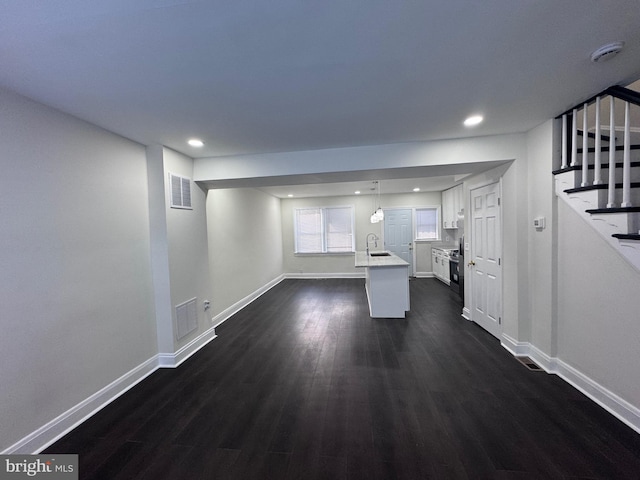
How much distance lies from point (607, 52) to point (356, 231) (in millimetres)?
6105

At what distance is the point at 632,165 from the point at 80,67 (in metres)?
4.03

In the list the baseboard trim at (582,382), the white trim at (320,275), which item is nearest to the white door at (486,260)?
the baseboard trim at (582,382)

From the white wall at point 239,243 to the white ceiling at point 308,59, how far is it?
2.07 meters

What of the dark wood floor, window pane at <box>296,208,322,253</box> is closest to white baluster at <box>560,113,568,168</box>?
the dark wood floor

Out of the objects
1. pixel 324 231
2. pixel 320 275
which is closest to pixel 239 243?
pixel 324 231

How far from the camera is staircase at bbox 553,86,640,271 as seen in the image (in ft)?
5.90

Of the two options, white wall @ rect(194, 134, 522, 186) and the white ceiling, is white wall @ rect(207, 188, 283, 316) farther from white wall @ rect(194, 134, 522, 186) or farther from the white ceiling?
the white ceiling

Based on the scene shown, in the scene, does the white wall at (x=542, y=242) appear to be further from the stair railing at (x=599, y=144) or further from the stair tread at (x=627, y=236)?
the stair tread at (x=627, y=236)

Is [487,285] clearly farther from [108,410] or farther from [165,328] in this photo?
[108,410]

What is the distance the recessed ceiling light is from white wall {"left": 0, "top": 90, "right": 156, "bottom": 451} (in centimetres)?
338

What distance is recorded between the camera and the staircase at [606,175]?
70.9 inches

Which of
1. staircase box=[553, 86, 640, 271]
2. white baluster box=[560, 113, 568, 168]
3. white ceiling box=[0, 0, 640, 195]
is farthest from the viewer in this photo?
white baluster box=[560, 113, 568, 168]

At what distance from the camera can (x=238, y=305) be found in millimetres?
4781

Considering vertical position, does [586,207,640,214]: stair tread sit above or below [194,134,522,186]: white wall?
below
